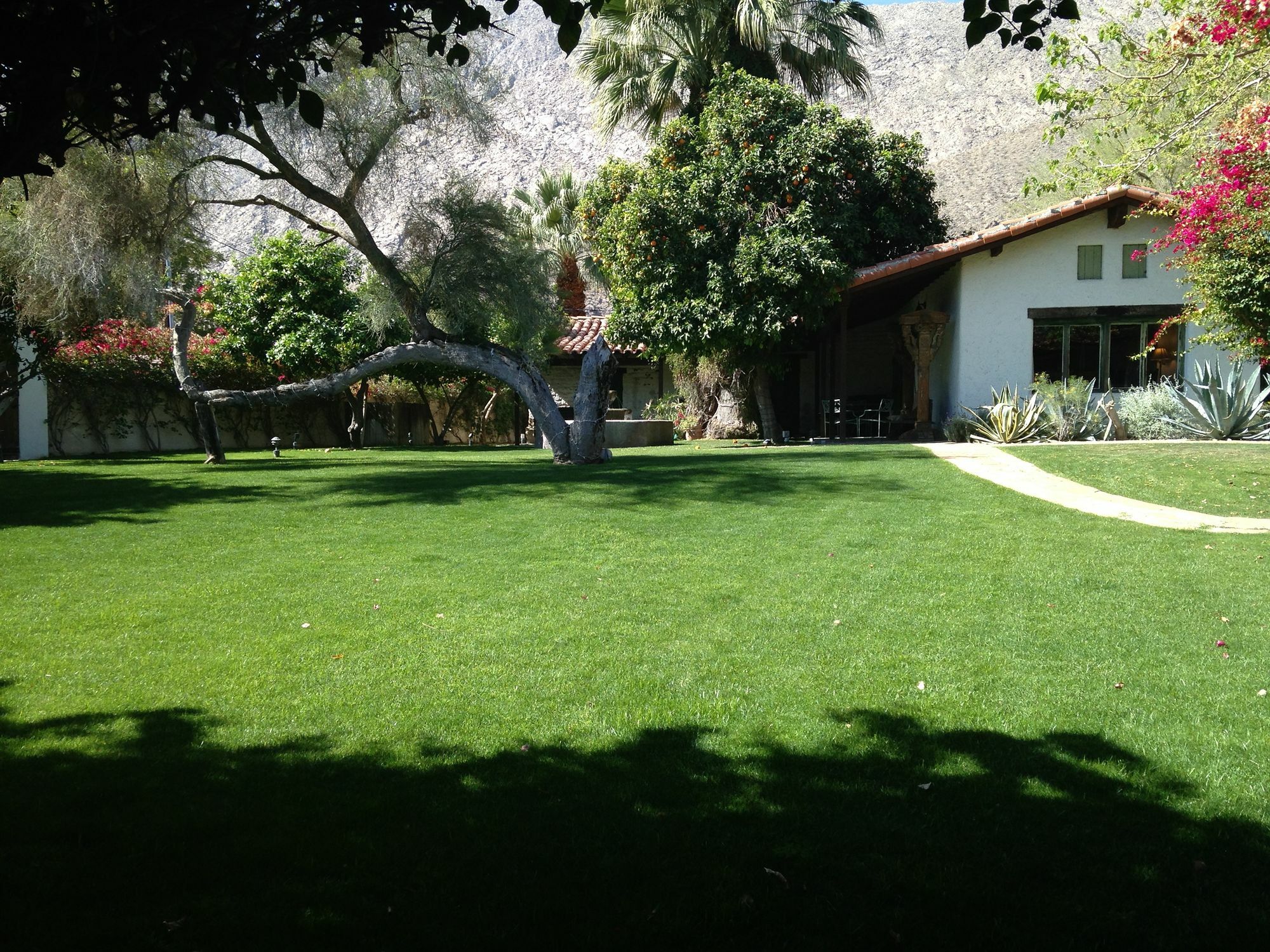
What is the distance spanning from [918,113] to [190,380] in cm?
8080

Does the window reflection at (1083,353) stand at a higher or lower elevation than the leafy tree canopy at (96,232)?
lower

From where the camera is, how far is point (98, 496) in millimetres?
12062

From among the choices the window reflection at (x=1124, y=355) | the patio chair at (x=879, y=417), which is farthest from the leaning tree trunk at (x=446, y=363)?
the window reflection at (x=1124, y=355)

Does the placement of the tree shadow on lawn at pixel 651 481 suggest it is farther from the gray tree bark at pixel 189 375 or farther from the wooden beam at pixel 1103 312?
the wooden beam at pixel 1103 312

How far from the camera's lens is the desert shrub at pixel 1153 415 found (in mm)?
17875

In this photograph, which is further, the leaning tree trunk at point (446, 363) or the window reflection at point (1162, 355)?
the window reflection at point (1162, 355)

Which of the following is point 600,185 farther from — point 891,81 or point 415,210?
point 891,81

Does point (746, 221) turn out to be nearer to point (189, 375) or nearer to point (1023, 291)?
point (1023, 291)

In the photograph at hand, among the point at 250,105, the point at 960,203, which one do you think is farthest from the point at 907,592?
the point at 960,203

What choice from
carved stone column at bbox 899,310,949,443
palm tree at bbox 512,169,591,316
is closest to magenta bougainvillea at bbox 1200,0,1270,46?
carved stone column at bbox 899,310,949,443

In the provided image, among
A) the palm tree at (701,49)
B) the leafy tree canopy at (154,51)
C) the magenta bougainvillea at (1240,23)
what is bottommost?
the leafy tree canopy at (154,51)

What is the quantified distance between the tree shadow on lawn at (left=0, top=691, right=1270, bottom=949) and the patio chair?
1969 centimetres

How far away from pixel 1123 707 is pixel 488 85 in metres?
15.6

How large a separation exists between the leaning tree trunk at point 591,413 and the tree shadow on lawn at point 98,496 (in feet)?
15.5
